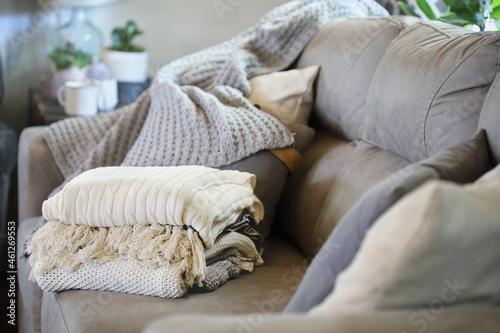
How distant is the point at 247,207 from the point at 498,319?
660 mm

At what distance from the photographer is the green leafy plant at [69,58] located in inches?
80.9

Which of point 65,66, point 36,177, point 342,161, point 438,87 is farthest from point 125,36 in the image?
point 438,87

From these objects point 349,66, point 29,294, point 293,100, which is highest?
point 349,66

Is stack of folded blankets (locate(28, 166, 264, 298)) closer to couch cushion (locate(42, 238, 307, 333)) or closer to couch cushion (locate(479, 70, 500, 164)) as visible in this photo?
couch cushion (locate(42, 238, 307, 333))

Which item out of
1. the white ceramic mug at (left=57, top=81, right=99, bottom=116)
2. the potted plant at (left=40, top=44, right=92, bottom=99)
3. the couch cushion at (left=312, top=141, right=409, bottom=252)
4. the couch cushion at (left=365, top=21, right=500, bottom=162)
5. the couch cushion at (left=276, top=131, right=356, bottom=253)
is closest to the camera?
the couch cushion at (left=365, top=21, right=500, bottom=162)

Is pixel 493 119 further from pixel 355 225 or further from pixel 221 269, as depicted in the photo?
pixel 221 269

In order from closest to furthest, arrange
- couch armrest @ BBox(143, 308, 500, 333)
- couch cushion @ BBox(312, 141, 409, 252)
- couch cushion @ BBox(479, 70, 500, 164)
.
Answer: couch armrest @ BBox(143, 308, 500, 333) < couch cushion @ BBox(479, 70, 500, 164) < couch cushion @ BBox(312, 141, 409, 252)

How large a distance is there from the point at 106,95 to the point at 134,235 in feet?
3.40

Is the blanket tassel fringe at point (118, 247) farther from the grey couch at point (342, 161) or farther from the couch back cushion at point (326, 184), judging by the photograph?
the couch back cushion at point (326, 184)

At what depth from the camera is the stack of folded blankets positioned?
3.03 ft

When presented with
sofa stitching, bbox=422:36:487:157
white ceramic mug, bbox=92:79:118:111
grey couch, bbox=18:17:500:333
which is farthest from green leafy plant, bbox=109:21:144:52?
sofa stitching, bbox=422:36:487:157

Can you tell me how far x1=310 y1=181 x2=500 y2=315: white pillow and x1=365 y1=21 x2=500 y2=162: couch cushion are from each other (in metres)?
0.40

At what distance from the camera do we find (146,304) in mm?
909

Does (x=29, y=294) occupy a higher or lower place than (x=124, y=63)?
lower
